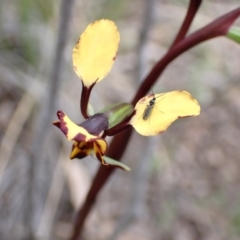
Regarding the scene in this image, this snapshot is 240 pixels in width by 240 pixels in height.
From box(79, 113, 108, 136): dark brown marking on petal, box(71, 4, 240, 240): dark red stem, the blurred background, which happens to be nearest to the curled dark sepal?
box(71, 4, 240, 240): dark red stem

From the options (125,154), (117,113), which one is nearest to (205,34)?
(117,113)

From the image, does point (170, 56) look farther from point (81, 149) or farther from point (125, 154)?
point (125, 154)

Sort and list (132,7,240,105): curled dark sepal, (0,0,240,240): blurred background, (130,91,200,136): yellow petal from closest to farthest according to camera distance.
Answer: (130,91,200,136): yellow petal < (132,7,240,105): curled dark sepal < (0,0,240,240): blurred background

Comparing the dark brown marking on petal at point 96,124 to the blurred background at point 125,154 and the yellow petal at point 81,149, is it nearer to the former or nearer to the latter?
the yellow petal at point 81,149

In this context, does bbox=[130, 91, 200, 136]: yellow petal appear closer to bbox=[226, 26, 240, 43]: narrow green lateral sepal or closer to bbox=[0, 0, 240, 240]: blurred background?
bbox=[226, 26, 240, 43]: narrow green lateral sepal

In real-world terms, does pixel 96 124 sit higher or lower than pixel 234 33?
lower

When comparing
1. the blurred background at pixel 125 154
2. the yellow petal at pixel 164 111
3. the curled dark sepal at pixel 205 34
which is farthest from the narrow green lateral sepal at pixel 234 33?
the blurred background at pixel 125 154
